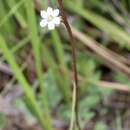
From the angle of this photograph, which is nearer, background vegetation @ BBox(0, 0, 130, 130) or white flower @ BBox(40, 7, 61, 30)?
white flower @ BBox(40, 7, 61, 30)

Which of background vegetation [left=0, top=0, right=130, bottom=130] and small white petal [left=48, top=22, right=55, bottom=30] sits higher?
background vegetation [left=0, top=0, right=130, bottom=130]

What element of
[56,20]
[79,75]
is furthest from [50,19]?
[79,75]

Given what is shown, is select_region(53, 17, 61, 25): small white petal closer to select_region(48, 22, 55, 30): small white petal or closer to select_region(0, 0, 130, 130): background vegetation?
select_region(48, 22, 55, 30): small white petal

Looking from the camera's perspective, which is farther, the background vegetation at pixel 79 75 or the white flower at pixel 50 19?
the background vegetation at pixel 79 75

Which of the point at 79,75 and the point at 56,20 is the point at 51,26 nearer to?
the point at 56,20

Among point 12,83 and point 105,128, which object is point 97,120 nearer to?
point 105,128

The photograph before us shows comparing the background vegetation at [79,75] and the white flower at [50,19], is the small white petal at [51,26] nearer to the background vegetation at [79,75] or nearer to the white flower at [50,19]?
the white flower at [50,19]

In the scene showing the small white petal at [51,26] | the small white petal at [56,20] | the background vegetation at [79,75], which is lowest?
the small white petal at [51,26]

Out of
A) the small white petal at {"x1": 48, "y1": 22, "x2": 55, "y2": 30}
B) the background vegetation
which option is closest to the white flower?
the small white petal at {"x1": 48, "y1": 22, "x2": 55, "y2": 30}

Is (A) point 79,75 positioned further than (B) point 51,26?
Yes

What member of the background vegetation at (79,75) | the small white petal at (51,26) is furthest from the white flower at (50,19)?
the background vegetation at (79,75)

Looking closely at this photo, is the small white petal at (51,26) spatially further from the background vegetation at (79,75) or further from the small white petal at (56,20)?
the background vegetation at (79,75)

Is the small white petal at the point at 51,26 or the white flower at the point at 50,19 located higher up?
the white flower at the point at 50,19

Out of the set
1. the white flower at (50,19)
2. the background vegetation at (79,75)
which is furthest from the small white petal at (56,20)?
the background vegetation at (79,75)
